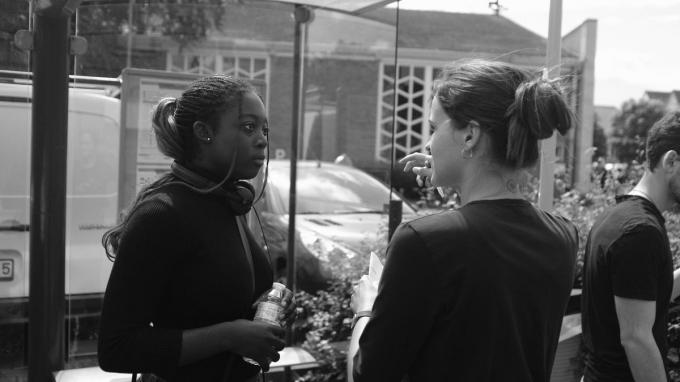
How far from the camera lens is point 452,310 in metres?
1.52

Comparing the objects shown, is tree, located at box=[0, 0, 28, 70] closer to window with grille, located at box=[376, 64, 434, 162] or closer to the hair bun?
the hair bun

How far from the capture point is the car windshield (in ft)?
22.4

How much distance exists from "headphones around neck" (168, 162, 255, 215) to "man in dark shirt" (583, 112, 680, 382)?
1144mm

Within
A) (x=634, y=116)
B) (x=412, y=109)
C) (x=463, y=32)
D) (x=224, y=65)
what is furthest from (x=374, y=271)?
(x=634, y=116)

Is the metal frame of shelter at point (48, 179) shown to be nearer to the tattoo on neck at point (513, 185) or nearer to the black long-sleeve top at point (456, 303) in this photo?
the tattoo on neck at point (513, 185)

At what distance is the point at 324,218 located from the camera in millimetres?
6578

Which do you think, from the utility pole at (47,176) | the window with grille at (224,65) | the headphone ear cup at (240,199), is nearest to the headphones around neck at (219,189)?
the headphone ear cup at (240,199)

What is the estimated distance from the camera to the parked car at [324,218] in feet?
17.2

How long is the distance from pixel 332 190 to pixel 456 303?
565 cm

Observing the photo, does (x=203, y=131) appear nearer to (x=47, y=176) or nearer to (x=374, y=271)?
(x=374, y=271)

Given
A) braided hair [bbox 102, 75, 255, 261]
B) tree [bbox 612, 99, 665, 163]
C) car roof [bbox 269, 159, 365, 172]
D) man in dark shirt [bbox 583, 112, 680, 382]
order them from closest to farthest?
braided hair [bbox 102, 75, 255, 261], man in dark shirt [bbox 583, 112, 680, 382], car roof [bbox 269, 159, 365, 172], tree [bbox 612, 99, 665, 163]

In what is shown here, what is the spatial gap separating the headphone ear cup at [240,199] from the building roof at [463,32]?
2045 cm

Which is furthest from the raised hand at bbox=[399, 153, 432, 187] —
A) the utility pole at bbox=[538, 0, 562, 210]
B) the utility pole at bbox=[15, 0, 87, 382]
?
the utility pole at bbox=[15, 0, 87, 382]

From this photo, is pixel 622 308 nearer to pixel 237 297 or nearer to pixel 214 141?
pixel 237 297
